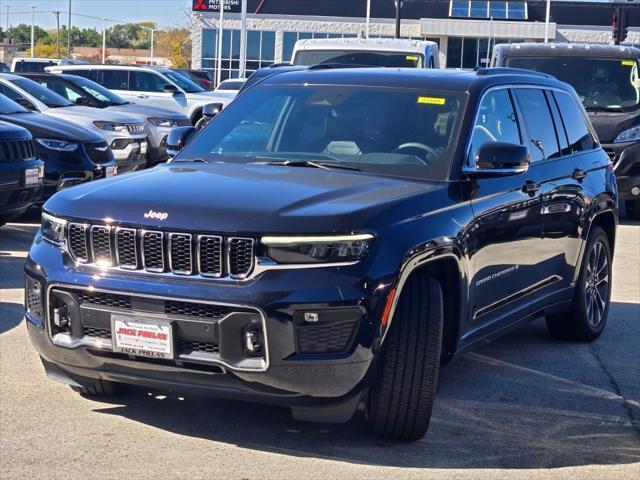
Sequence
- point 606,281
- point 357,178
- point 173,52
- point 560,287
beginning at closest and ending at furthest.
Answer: point 357,178 → point 560,287 → point 606,281 → point 173,52

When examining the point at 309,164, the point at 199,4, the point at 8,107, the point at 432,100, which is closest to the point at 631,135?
the point at 8,107

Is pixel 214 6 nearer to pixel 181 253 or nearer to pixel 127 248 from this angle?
pixel 127 248

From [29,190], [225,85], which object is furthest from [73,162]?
[225,85]

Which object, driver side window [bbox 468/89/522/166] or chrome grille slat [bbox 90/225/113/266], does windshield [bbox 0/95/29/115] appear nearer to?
driver side window [bbox 468/89/522/166]

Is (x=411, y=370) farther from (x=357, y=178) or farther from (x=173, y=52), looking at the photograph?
(x=173, y=52)

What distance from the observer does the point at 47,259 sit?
202 inches

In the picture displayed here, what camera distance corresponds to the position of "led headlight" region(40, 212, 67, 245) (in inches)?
203

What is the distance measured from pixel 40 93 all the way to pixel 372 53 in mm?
4649

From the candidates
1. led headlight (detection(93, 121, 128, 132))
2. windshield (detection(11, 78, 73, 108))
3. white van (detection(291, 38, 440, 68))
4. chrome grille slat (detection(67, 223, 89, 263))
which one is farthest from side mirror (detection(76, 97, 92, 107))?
chrome grille slat (detection(67, 223, 89, 263))

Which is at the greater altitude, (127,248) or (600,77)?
(600,77)

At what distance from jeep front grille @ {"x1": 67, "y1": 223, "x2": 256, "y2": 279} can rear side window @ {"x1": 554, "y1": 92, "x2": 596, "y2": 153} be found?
11.4ft

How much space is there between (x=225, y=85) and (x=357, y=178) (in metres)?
19.3

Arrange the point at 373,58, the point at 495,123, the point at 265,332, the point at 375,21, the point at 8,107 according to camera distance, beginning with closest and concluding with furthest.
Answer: the point at 265,332 → the point at 495,123 → the point at 8,107 → the point at 373,58 → the point at 375,21

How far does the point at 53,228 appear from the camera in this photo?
5.22 meters
